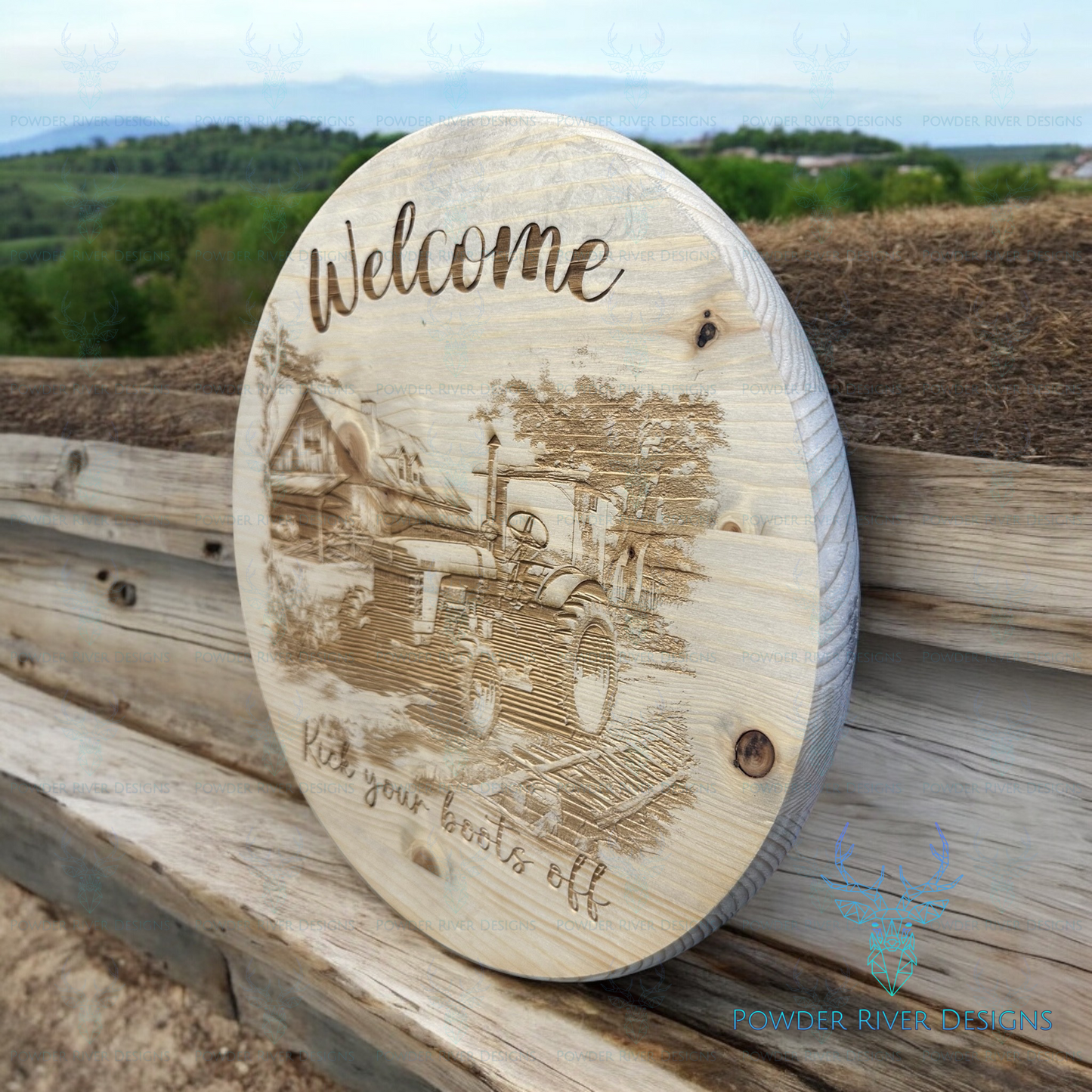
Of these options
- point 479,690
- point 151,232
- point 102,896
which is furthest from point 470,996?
point 151,232

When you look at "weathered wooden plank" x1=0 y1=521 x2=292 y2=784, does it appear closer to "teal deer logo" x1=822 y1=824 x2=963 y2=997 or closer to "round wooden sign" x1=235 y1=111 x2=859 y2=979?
"round wooden sign" x1=235 y1=111 x2=859 y2=979

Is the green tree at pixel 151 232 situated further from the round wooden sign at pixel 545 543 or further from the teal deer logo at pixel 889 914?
the teal deer logo at pixel 889 914

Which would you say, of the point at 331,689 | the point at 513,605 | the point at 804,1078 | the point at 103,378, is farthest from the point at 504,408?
the point at 103,378

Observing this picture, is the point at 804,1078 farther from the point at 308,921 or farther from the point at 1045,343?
the point at 1045,343

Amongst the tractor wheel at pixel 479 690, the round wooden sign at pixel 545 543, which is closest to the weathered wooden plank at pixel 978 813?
the round wooden sign at pixel 545 543

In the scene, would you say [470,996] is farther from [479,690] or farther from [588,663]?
[588,663]

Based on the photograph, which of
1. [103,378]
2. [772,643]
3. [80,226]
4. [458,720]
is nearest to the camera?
[772,643]
